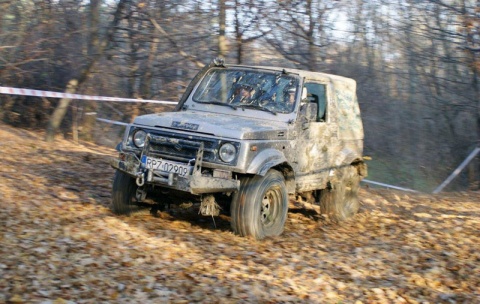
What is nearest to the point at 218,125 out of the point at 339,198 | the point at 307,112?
the point at 307,112

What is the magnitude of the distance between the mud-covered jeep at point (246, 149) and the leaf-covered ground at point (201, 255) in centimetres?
41

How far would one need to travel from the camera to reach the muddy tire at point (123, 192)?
752 centimetres

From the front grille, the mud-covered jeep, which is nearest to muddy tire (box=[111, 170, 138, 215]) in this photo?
the mud-covered jeep

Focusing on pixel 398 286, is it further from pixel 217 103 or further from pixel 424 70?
pixel 424 70

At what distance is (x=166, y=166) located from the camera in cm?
691

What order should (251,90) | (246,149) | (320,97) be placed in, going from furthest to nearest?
(320,97), (251,90), (246,149)

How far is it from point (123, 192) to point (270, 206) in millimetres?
1783

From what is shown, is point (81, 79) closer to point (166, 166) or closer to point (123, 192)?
point (123, 192)

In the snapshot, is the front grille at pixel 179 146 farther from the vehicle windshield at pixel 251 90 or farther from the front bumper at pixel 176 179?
the vehicle windshield at pixel 251 90

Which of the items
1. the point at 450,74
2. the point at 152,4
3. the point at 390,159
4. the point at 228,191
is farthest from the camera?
the point at 390,159

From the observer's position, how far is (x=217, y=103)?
8.16 m

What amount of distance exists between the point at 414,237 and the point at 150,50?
8521 millimetres

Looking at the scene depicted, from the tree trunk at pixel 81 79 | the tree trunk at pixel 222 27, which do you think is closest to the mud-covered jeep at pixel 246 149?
the tree trunk at pixel 222 27

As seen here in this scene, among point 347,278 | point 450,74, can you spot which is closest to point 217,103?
point 347,278
